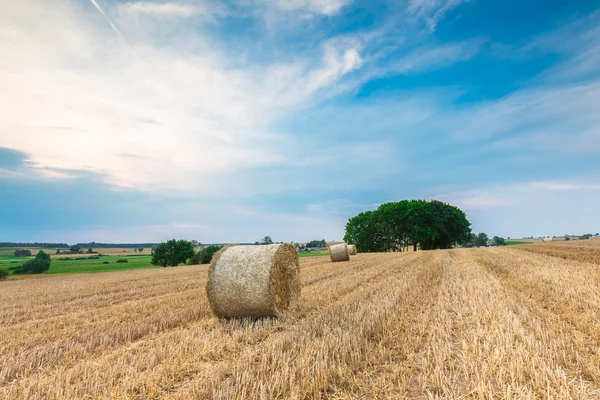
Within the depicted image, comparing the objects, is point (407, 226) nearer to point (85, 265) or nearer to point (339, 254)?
point (339, 254)

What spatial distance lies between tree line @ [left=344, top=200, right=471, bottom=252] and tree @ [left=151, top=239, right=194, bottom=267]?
29284mm

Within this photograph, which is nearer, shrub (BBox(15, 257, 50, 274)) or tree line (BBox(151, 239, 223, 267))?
shrub (BBox(15, 257, 50, 274))

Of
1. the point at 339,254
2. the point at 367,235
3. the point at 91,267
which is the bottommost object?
the point at 91,267

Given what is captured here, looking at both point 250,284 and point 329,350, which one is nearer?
point 329,350

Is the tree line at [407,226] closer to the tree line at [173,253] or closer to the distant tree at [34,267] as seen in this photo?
the tree line at [173,253]

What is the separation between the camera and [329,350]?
180 inches

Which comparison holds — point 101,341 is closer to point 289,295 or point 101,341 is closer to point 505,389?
point 289,295

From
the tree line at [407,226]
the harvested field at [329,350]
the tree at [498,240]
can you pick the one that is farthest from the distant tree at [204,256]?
the tree at [498,240]

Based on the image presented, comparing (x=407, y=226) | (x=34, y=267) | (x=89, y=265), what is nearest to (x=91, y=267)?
(x=34, y=267)

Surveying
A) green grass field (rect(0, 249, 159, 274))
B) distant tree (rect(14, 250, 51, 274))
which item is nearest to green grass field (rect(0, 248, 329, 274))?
green grass field (rect(0, 249, 159, 274))

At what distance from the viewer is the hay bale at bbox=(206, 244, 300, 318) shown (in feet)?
23.1

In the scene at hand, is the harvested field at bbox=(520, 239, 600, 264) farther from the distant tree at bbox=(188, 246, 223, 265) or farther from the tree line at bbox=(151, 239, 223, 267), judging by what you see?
the tree line at bbox=(151, 239, 223, 267)

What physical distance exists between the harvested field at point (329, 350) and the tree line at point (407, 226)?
162ft

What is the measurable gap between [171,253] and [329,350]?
2336 inches
